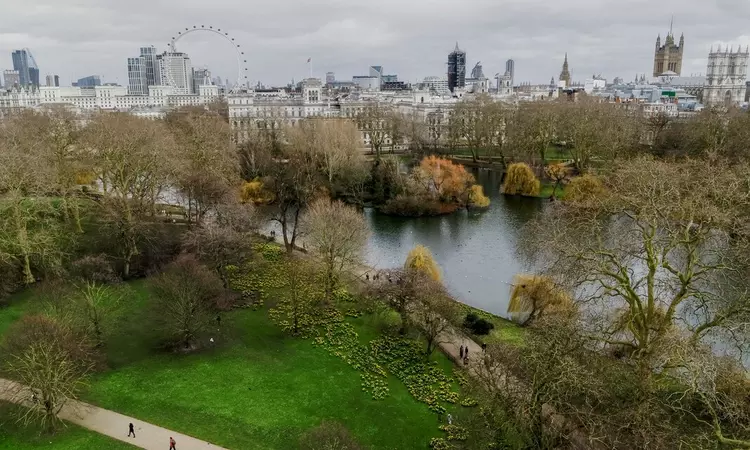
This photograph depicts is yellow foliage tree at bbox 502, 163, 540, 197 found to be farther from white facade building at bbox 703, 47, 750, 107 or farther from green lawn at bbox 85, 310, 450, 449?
white facade building at bbox 703, 47, 750, 107

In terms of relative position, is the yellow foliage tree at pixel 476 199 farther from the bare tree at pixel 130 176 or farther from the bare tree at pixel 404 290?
the bare tree at pixel 404 290

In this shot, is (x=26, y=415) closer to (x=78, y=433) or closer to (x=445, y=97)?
(x=78, y=433)

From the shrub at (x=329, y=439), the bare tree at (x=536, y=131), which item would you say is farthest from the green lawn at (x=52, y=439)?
the bare tree at (x=536, y=131)

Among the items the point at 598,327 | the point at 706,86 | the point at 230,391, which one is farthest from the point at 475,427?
the point at 706,86

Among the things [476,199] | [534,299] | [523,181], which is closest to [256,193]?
[476,199]

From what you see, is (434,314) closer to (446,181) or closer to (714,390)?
(714,390)

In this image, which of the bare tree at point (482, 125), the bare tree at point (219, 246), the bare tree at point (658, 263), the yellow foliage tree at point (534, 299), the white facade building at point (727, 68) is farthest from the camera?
the white facade building at point (727, 68)
